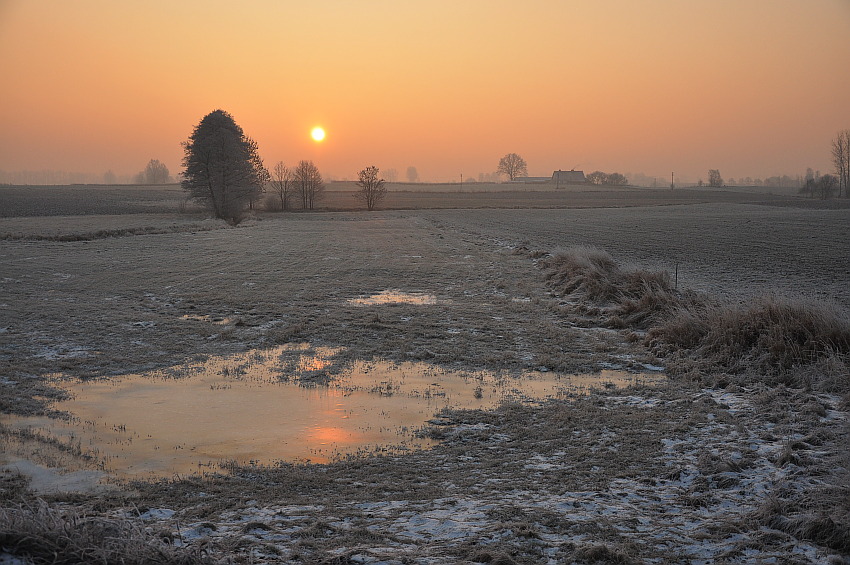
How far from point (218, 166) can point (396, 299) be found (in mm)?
39574

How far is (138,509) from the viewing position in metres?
5.64

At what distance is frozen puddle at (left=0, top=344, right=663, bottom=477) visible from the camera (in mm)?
7586

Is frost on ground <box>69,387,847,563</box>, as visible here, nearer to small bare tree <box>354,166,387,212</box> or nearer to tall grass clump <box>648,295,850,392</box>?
tall grass clump <box>648,295,850,392</box>

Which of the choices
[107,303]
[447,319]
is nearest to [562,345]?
[447,319]

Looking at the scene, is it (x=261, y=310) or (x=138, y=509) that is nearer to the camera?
(x=138, y=509)

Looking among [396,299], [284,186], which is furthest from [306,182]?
[396,299]

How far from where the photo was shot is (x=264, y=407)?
9328 millimetres

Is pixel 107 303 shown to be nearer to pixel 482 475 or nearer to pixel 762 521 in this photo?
pixel 482 475

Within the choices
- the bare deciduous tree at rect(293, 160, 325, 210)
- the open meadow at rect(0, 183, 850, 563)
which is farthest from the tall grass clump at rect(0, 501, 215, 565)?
the bare deciduous tree at rect(293, 160, 325, 210)

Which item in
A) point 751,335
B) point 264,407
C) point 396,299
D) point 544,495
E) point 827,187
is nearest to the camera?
point 544,495

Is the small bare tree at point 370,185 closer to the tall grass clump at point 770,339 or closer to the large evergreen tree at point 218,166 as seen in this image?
the large evergreen tree at point 218,166

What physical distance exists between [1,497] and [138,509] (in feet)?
4.75

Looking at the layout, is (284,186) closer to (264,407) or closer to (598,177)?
(264,407)

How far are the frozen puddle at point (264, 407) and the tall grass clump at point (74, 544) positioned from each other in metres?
2.80
